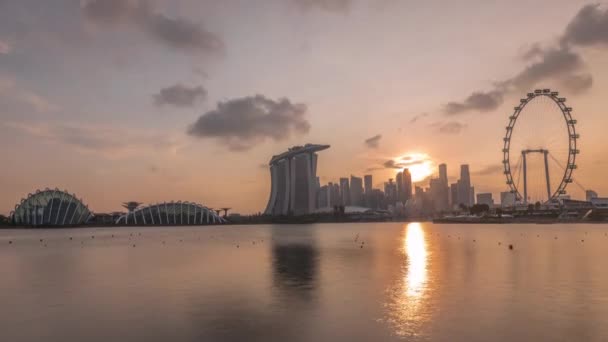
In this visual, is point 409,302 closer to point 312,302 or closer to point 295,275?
point 312,302

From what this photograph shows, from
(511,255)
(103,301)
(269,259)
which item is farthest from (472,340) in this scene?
(511,255)

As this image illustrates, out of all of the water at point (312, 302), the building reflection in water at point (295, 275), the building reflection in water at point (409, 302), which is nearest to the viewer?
the water at point (312, 302)

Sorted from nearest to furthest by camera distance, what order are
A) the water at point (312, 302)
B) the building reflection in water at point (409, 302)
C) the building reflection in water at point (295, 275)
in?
1. the water at point (312, 302)
2. the building reflection in water at point (409, 302)
3. the building reflection in water at point (295, 275)

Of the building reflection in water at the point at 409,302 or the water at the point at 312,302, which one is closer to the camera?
the water at the point at 312,302

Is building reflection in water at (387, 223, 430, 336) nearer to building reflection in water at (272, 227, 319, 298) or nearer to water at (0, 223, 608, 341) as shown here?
water at (0, 223, 608, 341)

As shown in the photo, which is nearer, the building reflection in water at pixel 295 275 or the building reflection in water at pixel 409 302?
the building reflection in water at pixel 409 302

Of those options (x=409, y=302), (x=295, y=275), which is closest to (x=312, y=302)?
(x=409, y=302)

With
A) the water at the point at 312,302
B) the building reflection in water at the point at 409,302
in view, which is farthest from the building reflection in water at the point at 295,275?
the building reflection in water at the point at 409,302

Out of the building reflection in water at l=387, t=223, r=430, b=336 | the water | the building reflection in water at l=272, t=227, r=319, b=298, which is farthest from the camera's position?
the building reflection in water at l=272, t=227, r=319, b=298

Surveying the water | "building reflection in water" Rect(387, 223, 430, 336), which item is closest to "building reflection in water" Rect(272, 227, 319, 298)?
the water

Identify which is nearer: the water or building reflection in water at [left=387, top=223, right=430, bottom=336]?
the water

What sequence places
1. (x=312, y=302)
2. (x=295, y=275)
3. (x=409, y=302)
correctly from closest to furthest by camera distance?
(x=409, y=302)
(x=312, y=302)
(x=295, y=275)

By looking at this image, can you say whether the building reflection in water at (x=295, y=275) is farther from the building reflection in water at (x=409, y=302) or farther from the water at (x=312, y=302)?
the building reflection in water at (x=409, y=302)

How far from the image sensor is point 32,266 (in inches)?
1984
